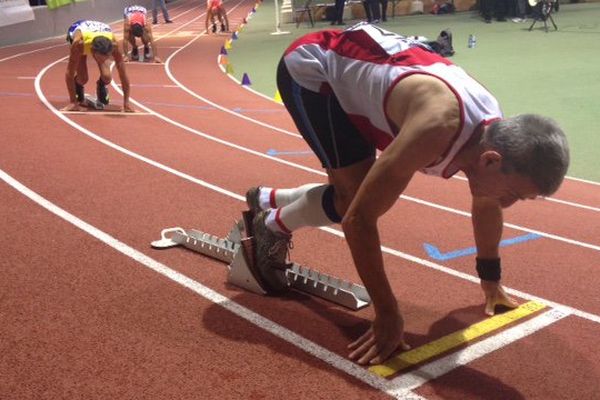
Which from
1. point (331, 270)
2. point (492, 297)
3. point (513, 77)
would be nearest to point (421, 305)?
point (492, 297)

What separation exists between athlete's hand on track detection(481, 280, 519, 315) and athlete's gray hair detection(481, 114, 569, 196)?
3.37ft

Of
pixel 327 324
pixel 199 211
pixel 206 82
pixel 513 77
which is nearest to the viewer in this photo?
pixel 327 324

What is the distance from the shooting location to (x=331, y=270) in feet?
12.4

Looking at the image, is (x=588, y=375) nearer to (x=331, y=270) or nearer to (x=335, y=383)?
(x=335, y=383)

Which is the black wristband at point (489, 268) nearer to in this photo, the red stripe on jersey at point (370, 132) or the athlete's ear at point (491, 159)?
the red stripe on jersey at point (370, 132)

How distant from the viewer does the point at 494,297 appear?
3.15 m

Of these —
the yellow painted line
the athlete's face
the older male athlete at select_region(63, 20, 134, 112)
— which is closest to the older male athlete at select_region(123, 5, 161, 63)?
the older male athlete at select_region(63, 20, 134, 112)

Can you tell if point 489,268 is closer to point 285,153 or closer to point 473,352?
point 473,352

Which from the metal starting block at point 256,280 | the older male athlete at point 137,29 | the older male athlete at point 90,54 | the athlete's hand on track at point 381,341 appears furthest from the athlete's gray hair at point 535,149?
the older male athlete at point 137,29

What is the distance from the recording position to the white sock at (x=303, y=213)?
120 inches

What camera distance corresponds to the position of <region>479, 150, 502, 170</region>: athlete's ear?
7.16 feet

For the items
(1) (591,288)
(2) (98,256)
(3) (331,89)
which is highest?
(3) (331,89)

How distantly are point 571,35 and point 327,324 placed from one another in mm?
14073

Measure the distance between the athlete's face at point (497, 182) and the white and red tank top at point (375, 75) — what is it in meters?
0.09
